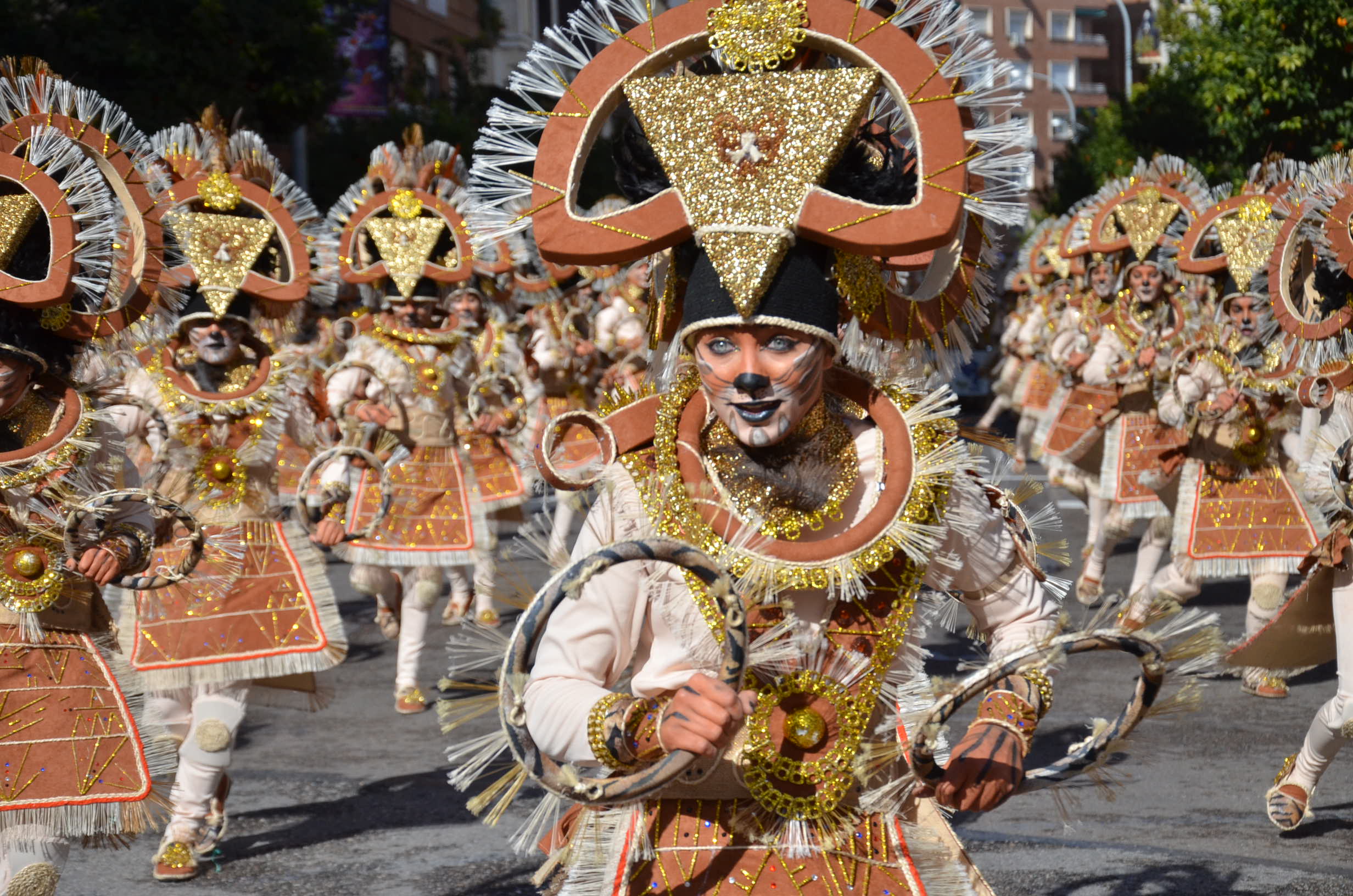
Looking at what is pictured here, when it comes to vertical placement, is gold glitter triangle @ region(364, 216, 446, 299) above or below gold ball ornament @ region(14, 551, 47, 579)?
above

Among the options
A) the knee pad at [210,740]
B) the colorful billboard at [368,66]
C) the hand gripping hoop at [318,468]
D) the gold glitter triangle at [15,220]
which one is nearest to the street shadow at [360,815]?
the knee pad at [210,740]

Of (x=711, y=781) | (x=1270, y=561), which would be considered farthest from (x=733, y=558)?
(x=1270, y=561)

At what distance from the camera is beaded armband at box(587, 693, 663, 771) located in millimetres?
2705

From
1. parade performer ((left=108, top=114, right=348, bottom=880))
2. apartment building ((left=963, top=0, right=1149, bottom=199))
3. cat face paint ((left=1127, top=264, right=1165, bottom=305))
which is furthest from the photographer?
apartment building ((left=963, top=0, right=1149, bottom=199))

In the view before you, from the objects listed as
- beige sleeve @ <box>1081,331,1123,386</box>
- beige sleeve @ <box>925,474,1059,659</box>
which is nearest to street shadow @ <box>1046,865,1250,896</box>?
beige sleeve @ <box>925,474,1059,659</box>

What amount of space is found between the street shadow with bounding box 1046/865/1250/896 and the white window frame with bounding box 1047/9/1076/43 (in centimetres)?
8557

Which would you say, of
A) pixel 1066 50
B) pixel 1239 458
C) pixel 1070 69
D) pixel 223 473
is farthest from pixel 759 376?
pixel 1070 69

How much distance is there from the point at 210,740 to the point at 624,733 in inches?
160

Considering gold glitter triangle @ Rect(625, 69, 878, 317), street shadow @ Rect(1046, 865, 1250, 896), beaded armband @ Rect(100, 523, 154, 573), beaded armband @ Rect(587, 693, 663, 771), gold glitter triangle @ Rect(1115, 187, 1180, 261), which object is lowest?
street shadow @ Rect(1046, 865, 1250, 896)

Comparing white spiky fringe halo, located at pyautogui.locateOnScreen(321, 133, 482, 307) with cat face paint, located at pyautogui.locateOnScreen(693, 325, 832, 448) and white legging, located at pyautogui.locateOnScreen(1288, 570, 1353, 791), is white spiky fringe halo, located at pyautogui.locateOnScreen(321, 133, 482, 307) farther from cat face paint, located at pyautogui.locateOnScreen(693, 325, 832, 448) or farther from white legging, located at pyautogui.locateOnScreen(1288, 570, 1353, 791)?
cat face paint, located at pyautogui.locateOnScreen(693, 325, 832, 448)

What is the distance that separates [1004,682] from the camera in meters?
3.05

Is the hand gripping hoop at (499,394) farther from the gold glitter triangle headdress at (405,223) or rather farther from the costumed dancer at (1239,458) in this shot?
the costumed dancer at (1239,458)

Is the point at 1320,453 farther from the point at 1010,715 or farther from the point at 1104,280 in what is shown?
the point at 1104,280

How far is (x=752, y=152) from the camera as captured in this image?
311 centimetres
